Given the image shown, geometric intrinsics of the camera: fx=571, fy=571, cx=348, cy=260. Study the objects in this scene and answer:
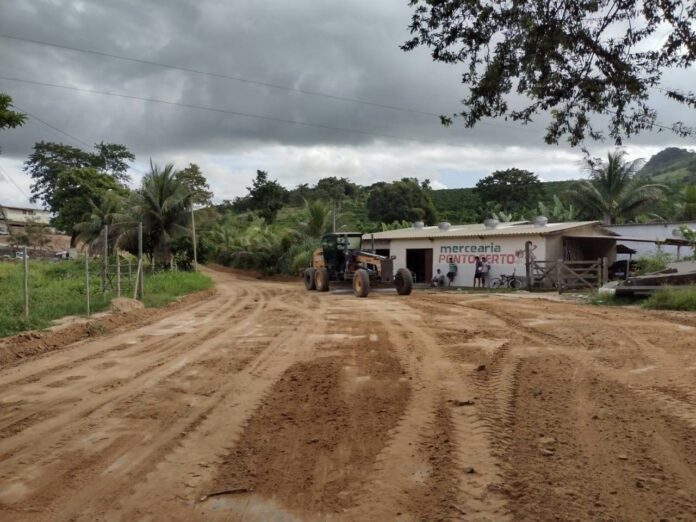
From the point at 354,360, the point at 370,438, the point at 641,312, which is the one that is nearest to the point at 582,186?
the point at 641,312

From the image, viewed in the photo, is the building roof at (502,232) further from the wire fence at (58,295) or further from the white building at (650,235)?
the wire fence at (58,295)

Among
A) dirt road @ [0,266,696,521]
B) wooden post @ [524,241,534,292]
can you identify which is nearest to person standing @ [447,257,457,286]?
wooden post @ [524,241,534,292]

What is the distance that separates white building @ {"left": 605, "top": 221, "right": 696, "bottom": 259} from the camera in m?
25.4

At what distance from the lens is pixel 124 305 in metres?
14.5

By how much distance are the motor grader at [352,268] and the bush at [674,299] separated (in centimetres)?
783

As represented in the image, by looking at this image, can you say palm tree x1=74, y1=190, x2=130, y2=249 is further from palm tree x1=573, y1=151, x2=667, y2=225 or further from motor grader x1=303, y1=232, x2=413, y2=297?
palm tree x1=573, y1=151, x2=667, y2=225

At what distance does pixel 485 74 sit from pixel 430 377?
3588 mm

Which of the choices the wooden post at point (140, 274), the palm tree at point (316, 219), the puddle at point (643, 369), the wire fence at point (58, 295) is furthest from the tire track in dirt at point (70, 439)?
the palm tree at point (316, 219)

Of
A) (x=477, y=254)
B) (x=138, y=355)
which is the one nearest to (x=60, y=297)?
(x=138, y=355)

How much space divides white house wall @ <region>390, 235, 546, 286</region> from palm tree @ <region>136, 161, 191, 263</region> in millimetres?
11351

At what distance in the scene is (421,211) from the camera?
184 ft

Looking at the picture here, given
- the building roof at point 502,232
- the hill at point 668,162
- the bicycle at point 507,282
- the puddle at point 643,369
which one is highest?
the hill at point 668,162

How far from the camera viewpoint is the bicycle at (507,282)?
24.5m

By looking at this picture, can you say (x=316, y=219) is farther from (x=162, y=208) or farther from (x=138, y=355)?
(x=138, y=355)
